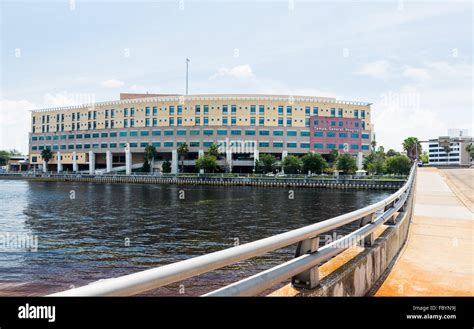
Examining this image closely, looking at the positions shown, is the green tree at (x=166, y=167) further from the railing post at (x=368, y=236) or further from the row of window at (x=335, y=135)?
the railing post at (x=368, y=236)

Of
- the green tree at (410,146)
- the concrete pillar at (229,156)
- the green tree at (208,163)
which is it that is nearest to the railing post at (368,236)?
the green tree at (208,163)

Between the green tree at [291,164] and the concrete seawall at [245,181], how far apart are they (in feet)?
30.6

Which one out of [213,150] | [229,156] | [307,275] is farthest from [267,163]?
[307,275]

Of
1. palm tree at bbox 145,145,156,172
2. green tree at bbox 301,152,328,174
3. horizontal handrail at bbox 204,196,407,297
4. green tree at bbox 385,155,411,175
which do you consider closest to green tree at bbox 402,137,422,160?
green tree at bbox 385,155,411,175

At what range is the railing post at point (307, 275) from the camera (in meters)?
4.16

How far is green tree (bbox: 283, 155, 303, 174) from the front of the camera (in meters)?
94.3

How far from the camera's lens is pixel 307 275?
4.17 metres

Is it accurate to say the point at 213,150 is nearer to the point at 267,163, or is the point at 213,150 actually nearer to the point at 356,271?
the point at 267,163

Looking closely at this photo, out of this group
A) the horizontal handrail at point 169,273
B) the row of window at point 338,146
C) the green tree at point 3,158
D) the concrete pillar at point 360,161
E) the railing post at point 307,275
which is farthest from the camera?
the green tree at point 3,158

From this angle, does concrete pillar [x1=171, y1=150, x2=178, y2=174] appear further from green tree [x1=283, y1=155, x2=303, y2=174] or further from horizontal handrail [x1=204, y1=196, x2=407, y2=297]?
horizontal handrail [x1=204, y1=196, x2=407, y2=297]

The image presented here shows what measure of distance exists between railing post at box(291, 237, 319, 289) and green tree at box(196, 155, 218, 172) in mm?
92383

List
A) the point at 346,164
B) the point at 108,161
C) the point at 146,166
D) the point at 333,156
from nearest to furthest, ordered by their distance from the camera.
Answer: the point at 346,164
the point at 333,156
the point at 146,166
the point at 108,161

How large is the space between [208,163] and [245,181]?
12607 mm
